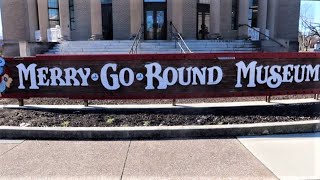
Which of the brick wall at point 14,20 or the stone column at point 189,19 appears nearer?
the stone column at point 189,19

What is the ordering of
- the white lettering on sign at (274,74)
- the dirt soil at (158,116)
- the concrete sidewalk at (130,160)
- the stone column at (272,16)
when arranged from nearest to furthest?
the concrete sidewalk at (130,160), the dirt soil at (158,116), the white lettering on sign at (274,74), the stone column at (272,16)

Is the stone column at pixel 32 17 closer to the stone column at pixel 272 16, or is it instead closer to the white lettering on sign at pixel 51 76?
the white lettering on sign at pixel 51 76

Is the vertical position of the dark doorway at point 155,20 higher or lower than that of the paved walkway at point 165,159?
higher

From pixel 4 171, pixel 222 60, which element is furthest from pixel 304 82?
Answer: pixel 4 171

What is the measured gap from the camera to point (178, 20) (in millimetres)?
22250

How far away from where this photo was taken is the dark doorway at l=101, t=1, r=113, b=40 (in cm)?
2401

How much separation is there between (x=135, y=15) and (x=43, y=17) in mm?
8209

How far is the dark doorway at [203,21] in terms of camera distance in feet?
80.0

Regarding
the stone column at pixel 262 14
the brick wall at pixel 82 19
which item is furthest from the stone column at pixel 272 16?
the brick wall at pixel 82 19

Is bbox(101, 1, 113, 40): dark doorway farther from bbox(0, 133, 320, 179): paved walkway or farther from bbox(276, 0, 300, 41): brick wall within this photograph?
bbox(0, 133, 320, 179): paved walkway

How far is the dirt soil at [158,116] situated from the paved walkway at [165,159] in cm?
76

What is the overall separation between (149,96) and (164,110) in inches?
22.0

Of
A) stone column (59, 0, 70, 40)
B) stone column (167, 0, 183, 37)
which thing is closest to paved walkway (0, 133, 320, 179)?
stone column (167, 0, 183, 37)

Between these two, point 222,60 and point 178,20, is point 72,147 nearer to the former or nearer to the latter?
point 222,60
